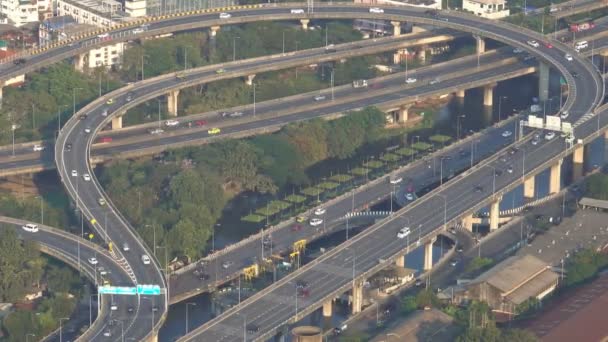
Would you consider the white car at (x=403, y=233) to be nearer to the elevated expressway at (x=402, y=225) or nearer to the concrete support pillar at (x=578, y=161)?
the elevated expressway at (x=402, y=225)

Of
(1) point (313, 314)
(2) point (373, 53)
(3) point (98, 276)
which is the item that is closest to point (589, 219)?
(1) point (313, 314)

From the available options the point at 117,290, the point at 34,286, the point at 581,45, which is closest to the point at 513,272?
the point at 117,290

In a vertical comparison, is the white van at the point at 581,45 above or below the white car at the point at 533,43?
below

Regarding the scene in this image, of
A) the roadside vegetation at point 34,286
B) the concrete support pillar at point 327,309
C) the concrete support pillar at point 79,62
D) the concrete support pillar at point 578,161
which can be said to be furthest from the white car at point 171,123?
the concrete support pillar at point 327,309

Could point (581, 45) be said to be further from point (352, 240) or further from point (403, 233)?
point (352, 240)

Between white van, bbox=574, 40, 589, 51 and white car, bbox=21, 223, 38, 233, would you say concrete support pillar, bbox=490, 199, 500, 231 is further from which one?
white van, bbox=574, 40, 589, 51

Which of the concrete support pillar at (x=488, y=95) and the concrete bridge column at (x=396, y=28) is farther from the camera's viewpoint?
the concrete bridge column at (x=396, y=28)
